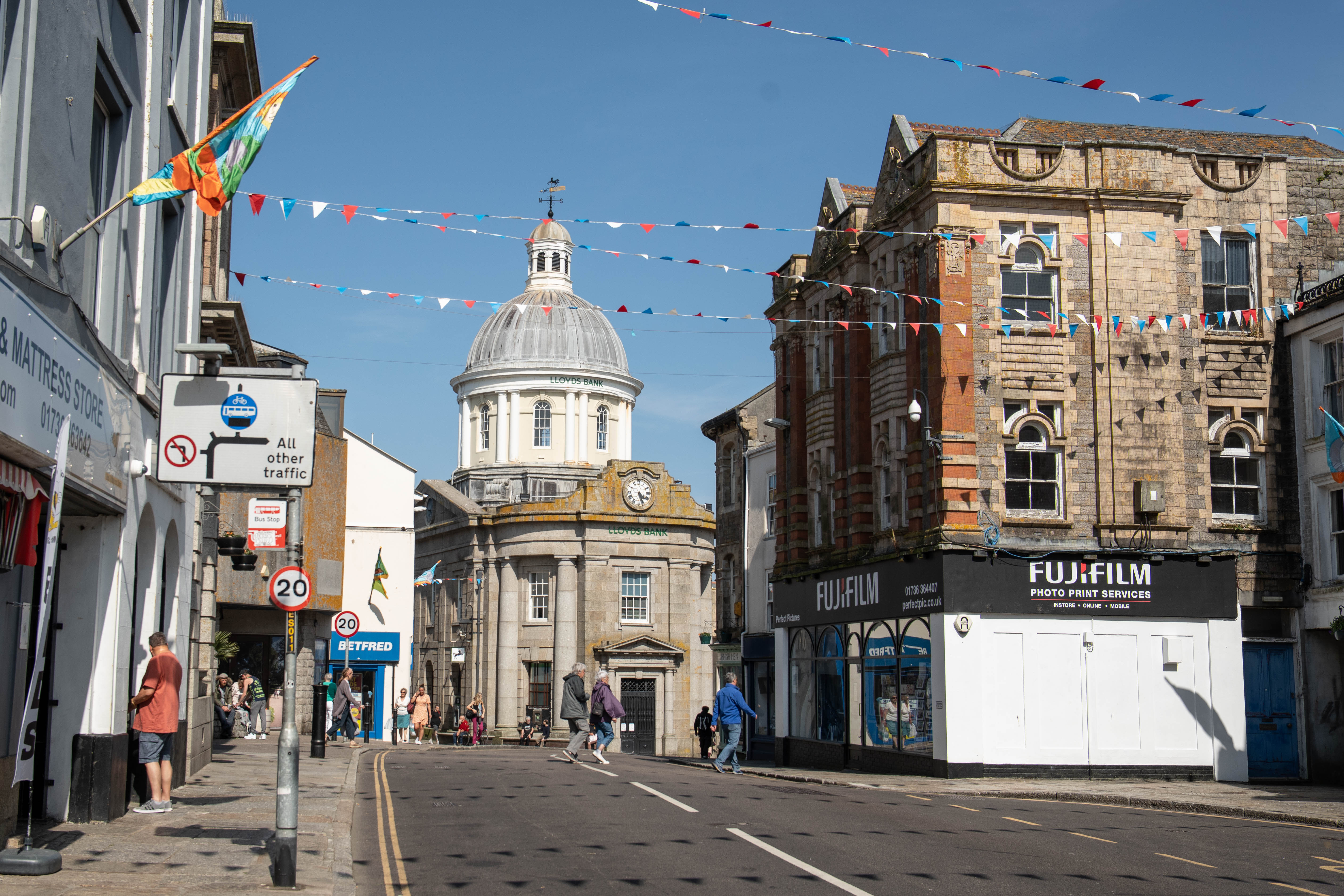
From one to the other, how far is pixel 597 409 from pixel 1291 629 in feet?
168

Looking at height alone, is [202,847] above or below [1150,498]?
below

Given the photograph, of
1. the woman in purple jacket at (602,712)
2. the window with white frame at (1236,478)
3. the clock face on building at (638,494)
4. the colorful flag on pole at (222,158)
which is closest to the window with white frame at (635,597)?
the clock face on building at (638,494)

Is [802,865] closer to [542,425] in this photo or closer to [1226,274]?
[1226,274]

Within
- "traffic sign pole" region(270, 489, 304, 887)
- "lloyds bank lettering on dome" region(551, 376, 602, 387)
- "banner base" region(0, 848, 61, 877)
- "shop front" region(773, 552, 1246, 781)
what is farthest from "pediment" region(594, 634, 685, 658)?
"banner base" region(0, 848, 61, 877)

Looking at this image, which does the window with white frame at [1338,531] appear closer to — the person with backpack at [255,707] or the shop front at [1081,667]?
the shop front at [1081,667]

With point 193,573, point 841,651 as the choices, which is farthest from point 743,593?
point 193,573

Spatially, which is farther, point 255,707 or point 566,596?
point 566,596

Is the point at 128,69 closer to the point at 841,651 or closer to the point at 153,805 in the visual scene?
the point at 153,805

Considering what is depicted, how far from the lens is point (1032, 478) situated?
25.1 meters

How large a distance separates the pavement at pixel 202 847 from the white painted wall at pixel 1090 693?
1091 centimetres

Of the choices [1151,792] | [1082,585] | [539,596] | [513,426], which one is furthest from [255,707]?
[513,426]

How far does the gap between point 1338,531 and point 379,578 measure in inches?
1157

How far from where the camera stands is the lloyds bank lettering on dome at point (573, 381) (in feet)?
236

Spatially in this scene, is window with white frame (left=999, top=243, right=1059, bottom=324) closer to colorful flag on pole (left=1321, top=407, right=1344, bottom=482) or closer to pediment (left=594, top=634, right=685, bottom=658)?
colorful flag on pole (left=1321, top=407, right=1344, bottom=482)
